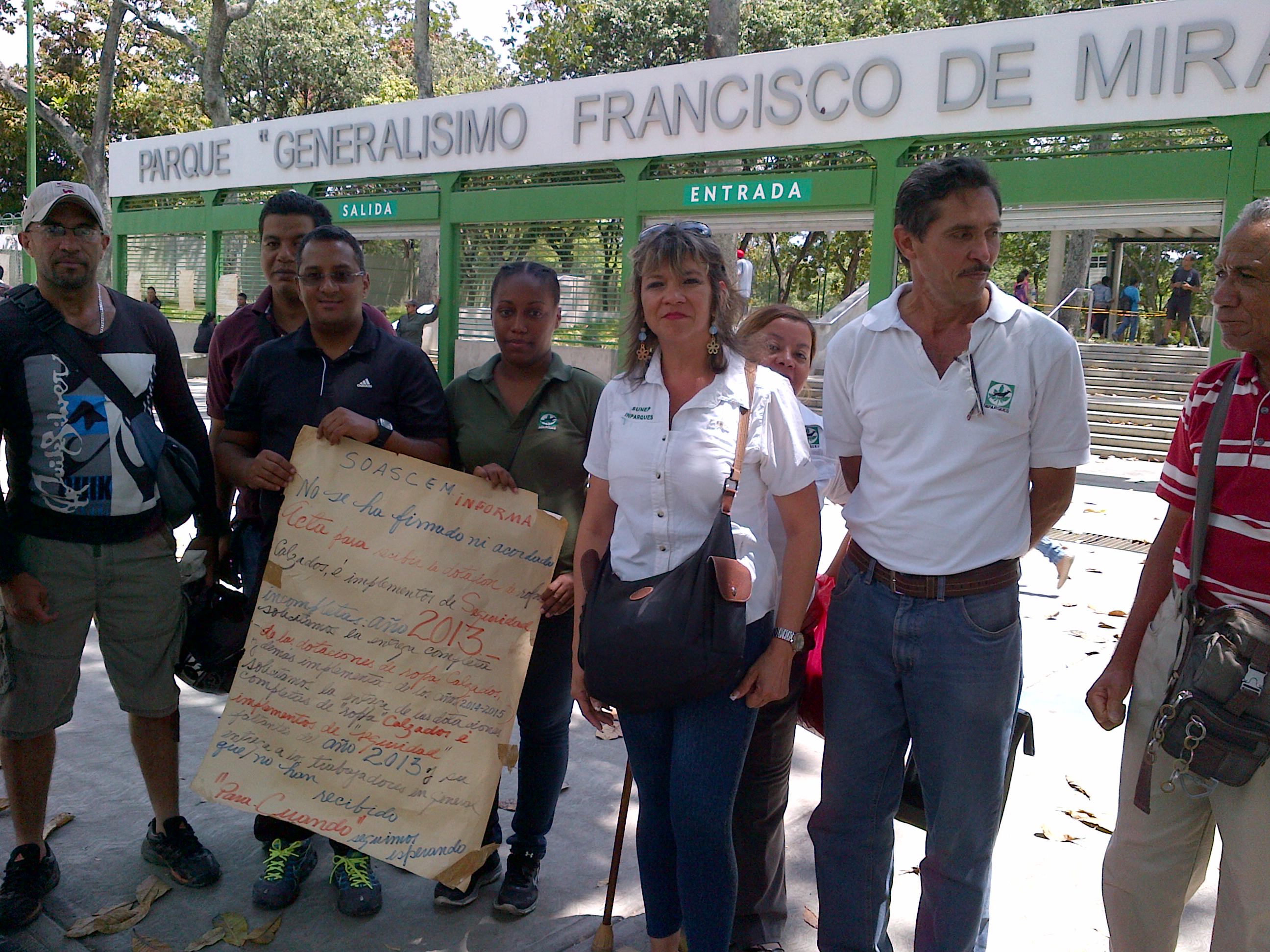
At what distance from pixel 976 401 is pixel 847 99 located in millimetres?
11601

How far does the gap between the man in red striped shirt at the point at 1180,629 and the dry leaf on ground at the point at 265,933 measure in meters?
2.21

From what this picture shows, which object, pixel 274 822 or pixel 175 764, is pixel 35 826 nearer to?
pixel 175 764

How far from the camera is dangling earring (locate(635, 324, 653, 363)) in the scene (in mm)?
2703

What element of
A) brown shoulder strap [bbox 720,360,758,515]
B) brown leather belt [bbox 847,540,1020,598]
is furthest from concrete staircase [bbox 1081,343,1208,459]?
brown shoulder strap [bbox 720,360,758,515]

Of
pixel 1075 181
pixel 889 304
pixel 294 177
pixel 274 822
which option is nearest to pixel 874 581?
pixel 889 304

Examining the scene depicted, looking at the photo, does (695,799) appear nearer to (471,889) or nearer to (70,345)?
(471,889)

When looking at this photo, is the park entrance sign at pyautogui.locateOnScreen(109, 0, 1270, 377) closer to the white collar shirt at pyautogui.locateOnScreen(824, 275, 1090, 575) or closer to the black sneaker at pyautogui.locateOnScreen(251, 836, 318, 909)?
the white collar shirt at pyautogui.locateOnScreen(824, 275, 1090, 575)

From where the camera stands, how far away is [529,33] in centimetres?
3225

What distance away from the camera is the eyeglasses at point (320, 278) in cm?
310

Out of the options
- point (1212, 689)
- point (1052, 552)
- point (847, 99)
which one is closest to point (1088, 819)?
point (1212, 689)

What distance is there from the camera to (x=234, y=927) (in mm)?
2977

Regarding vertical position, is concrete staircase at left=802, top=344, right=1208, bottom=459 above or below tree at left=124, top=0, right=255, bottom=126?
below

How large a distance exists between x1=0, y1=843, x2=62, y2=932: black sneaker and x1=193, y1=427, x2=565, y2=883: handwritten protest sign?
0.63 metres

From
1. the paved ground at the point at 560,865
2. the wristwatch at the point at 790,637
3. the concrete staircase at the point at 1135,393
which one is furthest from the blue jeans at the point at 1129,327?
the wristwatch at the point at 790,637
